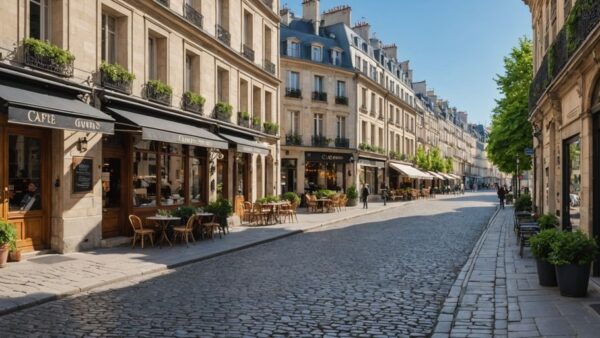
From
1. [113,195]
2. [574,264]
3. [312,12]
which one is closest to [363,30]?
[312,12]

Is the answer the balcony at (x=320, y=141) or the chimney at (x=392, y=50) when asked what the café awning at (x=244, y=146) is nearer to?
the balcony at (x=320, y=141)

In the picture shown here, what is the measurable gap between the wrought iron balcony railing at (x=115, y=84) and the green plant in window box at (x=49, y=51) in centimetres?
116

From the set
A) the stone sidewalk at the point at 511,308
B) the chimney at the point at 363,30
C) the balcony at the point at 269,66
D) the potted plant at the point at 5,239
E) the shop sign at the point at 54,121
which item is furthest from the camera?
the chimney at the point at 363,30

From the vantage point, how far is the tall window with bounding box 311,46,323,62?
116 feet

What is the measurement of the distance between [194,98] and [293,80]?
18202mm

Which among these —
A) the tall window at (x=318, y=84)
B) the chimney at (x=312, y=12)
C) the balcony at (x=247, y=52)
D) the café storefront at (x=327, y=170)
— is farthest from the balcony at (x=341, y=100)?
the balcony at (x=247, y=52)

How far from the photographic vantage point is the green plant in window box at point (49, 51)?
10148 millimetres

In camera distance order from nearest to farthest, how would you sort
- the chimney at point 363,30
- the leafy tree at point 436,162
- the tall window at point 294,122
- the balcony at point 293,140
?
the balcony at point 293,140 → the tall window at point 294,122 → the chimney at point 363,30 → the leafy tree at point 436,162

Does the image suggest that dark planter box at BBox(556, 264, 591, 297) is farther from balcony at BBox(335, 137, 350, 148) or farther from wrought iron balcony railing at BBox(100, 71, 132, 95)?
balcony at BBox(335, 137, 350, 148)

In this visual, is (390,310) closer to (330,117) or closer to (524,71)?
(524,71)

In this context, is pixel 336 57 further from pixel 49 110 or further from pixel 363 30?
pixel 49 110

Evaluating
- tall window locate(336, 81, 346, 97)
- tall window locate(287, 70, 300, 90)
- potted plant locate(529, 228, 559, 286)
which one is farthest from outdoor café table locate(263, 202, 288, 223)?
tall window locate(336, 81, 346, 97)

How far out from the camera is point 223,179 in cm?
1948

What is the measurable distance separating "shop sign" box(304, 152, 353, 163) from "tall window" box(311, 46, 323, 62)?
6.94m
